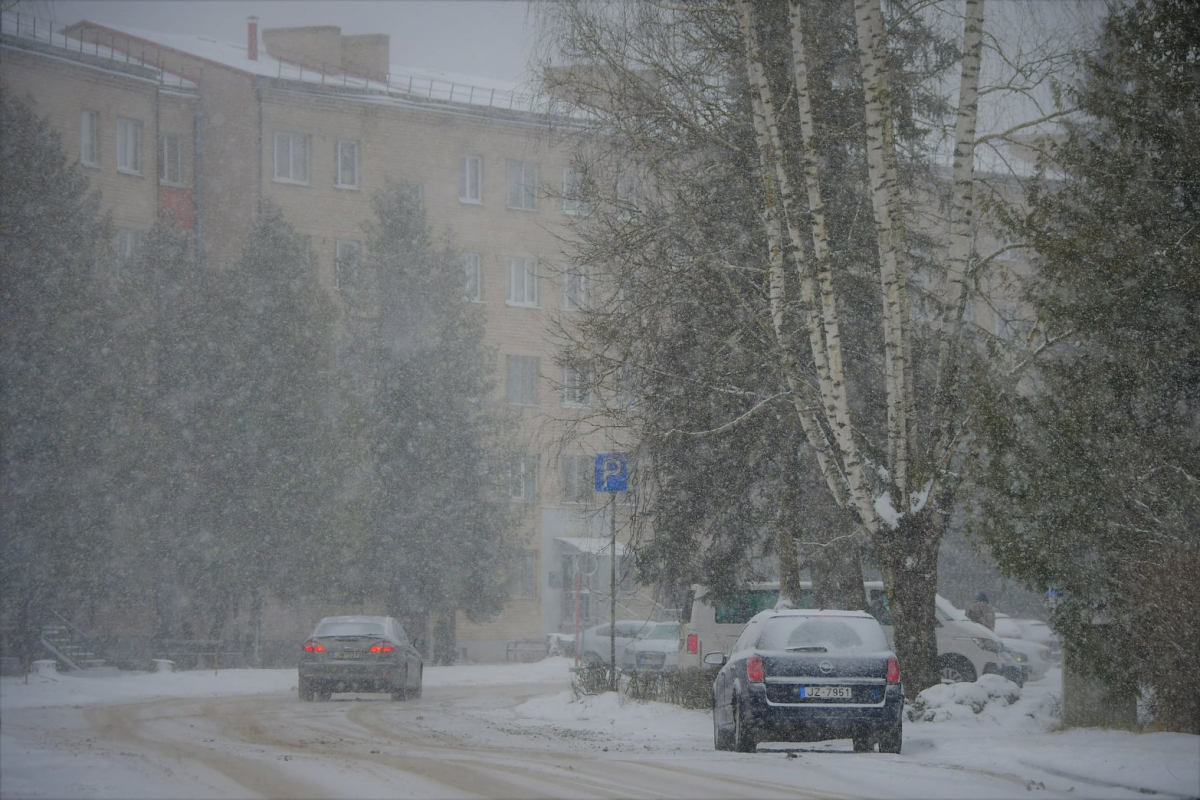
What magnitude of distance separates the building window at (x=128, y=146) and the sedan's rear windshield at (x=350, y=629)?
90.8 ft

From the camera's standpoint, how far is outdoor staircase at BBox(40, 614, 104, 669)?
31797 mm

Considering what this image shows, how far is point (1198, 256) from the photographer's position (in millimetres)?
12164

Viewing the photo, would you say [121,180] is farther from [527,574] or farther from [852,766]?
[852,766]

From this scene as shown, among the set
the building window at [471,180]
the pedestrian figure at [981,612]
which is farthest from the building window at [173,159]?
the pedestrian figure at [981,612]

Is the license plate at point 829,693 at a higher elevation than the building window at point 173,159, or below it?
below

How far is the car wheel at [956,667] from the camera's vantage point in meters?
22.1

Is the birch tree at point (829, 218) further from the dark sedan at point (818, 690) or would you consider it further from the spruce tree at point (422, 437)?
the spruce tree at point (422, 437)

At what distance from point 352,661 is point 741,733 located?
11.3 metres

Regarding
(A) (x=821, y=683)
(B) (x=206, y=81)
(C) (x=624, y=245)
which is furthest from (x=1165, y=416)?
(B) (x=206, y=81)

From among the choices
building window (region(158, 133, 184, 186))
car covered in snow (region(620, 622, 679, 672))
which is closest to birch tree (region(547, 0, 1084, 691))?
car covered in snow (region(620, 622, 679, 672))

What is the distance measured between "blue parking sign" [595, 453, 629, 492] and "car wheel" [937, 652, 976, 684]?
654cm

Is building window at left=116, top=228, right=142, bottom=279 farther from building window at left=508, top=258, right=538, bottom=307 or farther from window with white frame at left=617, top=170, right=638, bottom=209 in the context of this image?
window with white frame at left=617, top=170, right=638, bottom=209

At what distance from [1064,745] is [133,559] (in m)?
30.5

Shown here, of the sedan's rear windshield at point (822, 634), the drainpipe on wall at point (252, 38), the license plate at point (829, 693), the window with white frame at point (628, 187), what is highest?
the drainpipe on wall at point (252, 38)
